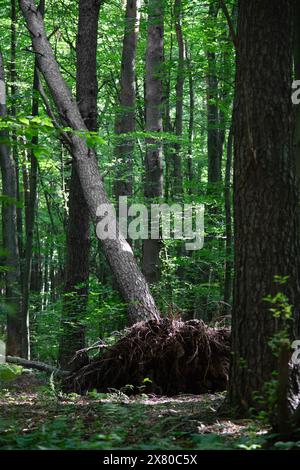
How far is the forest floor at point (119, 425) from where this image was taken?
4301mm

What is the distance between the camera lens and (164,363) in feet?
26.3

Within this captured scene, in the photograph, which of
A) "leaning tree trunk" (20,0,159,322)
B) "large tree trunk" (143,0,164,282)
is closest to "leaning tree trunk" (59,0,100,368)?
"leaning tree trunk" (20,0,159,322)

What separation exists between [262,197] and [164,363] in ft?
11.6

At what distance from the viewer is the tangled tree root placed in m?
8.00

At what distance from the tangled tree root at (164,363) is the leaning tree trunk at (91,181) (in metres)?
0.78

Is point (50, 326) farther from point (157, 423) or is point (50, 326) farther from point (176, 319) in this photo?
point (157, 423)

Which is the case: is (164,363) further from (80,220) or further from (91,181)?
(80,220)

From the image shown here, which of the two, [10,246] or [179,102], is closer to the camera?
[10,246]

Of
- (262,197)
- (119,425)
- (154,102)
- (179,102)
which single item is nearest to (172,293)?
(154,102)

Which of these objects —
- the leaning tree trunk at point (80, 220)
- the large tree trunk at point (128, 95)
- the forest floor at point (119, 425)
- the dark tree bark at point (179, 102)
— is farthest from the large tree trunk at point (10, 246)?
the forest floor at point (119, 425)

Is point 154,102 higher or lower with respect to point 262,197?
higher

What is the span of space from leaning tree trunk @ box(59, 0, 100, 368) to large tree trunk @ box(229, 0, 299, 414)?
5913 millimetres

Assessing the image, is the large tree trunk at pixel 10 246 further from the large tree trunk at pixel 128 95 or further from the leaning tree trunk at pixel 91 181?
the leaning tree trunk at pixel 91 181
